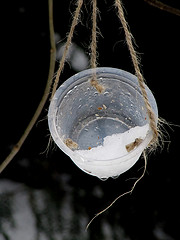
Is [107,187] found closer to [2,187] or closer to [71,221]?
[71,221]

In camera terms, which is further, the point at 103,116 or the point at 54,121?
the point at 103,116

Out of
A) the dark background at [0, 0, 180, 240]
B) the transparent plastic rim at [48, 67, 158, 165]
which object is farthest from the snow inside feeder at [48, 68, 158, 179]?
the dark background at [0, 0, 180, 240]

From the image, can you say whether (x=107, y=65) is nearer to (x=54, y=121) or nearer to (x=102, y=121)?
(x=102, y=121)

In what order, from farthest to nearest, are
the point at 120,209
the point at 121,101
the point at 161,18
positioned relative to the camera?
1. the point at 120,209
2. the point at 161,18
3. the point at 121,101

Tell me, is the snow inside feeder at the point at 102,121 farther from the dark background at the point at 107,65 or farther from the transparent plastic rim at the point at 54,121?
the dark background at the point at 107,65

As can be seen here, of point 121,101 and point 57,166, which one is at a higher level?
point 121,101

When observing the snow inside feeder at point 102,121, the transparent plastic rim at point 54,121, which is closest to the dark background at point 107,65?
the snow inside feeder at point 102,121

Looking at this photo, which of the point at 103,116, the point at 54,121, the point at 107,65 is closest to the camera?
the point at 54,121

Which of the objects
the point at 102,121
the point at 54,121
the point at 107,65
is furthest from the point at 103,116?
the point at 107,65

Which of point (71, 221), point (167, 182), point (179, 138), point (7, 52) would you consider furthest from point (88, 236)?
point (7, 52)
